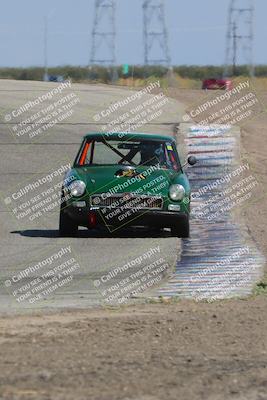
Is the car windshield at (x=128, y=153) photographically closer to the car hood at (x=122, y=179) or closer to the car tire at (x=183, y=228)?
the car hood at (x=122, y=179)

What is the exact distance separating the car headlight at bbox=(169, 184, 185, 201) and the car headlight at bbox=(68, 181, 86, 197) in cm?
120

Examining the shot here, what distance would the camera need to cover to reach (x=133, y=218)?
1453cm

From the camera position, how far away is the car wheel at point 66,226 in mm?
14656

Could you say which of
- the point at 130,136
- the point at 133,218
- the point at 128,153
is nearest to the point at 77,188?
the point at 133,218

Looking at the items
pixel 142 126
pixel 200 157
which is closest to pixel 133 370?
pixel 200 157

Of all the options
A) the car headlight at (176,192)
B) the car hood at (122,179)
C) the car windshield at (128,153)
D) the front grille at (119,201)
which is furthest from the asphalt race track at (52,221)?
the car windshield at (128,153)

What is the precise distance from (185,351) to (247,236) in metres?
8.01

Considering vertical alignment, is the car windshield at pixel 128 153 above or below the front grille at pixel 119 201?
above

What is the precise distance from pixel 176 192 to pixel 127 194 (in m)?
0.74

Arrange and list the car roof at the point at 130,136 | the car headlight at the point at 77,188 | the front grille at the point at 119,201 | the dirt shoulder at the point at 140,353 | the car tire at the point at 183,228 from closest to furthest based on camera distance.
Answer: the dirt shoulder at the point at 140,353 → the front grille at the point at 119,201 → the car headlight at the point at 77,188 → the car tire at the point at 183,228 → the car roof at the point at 130,136

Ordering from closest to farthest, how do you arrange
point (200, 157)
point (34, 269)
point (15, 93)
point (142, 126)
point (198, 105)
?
point (34, 269), point (200, 157), point (142, 126), point (198, 105), point (15, 93)

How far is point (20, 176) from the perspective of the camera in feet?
78.3

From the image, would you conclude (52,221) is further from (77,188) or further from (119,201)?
(119,201)

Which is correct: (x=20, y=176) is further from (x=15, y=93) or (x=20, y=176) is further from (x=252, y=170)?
(x=15, y=93)
